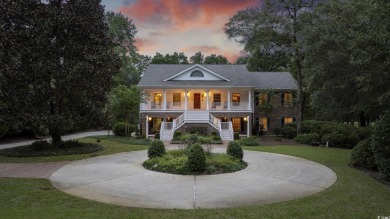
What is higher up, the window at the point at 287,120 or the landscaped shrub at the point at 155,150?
the window at the point at 287,120

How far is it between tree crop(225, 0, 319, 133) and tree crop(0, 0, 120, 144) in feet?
53.2

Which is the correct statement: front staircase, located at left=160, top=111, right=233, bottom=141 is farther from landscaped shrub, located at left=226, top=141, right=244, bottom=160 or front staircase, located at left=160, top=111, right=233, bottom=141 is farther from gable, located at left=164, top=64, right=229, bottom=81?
landscaped shrub, located at left=226, top=141, right=244, bottom=160

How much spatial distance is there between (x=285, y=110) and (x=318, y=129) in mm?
5585

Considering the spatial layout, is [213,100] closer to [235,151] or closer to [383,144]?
[235,151]

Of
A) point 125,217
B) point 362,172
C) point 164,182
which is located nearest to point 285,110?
point 362,172

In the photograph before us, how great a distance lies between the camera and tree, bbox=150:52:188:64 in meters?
58.4

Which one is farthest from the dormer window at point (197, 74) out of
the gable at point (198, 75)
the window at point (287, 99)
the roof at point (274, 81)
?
the window at point (287, 99)

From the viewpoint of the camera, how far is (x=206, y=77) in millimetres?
32938

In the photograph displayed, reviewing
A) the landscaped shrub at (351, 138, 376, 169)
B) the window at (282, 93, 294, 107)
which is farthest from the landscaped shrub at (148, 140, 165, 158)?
the window at (282, 93, 294, 107)

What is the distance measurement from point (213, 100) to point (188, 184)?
78.8 feet

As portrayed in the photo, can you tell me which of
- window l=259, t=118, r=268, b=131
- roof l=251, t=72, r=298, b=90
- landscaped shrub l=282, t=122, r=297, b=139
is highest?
roof l=251, t=72, r=298, b=90

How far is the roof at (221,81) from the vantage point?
3206 centimetres

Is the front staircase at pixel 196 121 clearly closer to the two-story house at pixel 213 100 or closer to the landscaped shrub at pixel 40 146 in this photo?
the two-story house at pixel 213 100

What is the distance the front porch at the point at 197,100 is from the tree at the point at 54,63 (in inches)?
527
